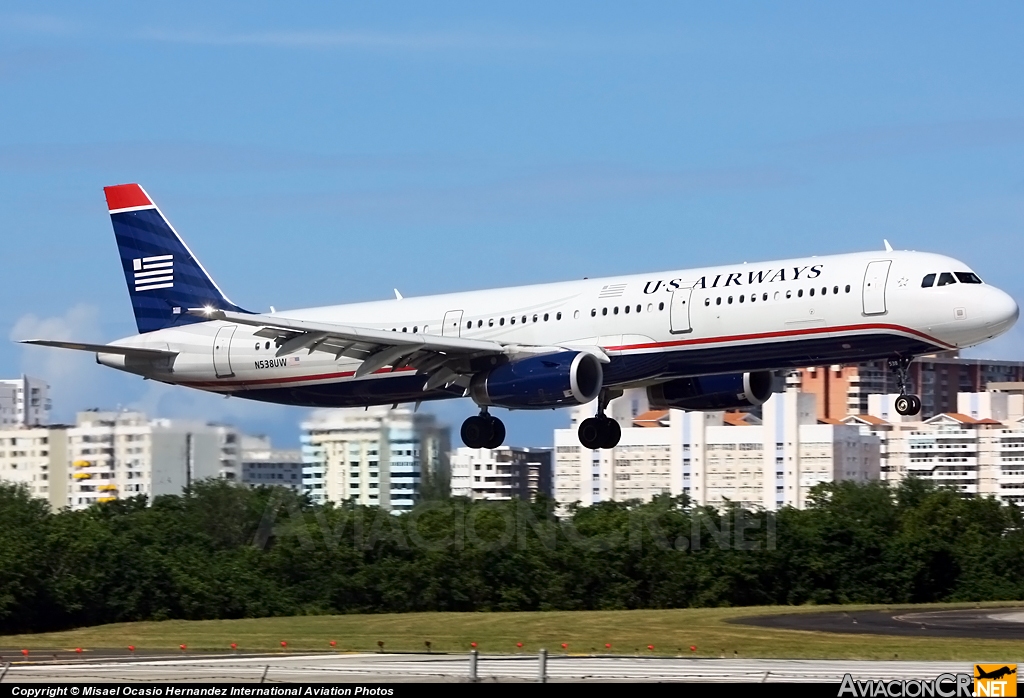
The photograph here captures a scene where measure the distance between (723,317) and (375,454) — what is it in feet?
54.2

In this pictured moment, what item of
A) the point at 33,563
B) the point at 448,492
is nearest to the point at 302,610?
the point at 33,563

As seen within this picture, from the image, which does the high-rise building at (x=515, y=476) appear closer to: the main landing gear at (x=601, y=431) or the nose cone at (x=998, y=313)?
the main landing gear at (x=601, y=431)

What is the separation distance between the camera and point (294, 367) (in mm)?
51000

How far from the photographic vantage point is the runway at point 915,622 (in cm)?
5353

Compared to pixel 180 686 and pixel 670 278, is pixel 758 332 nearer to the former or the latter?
pixel 670 278

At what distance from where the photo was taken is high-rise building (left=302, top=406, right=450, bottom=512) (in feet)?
177

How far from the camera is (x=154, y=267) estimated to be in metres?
55.7

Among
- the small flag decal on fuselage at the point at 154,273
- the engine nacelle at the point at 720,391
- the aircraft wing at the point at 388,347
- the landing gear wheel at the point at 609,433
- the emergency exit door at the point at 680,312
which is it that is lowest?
the landing gear wheel at the point at 609,433

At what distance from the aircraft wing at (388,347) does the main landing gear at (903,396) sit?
7.76 metres

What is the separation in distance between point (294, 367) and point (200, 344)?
3.38 m

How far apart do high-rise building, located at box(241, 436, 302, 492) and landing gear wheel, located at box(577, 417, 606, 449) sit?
38.6 feet

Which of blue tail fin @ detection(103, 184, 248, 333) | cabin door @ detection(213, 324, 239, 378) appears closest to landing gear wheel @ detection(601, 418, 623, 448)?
cabin door @ detection(213, 324, 239, 378)

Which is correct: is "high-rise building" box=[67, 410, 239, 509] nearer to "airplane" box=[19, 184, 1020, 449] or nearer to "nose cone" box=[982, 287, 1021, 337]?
"airplane" box=[19, 184, 1020, 449]

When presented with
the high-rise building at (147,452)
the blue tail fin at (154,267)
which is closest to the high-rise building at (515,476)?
the high-rise building at (147,452)
